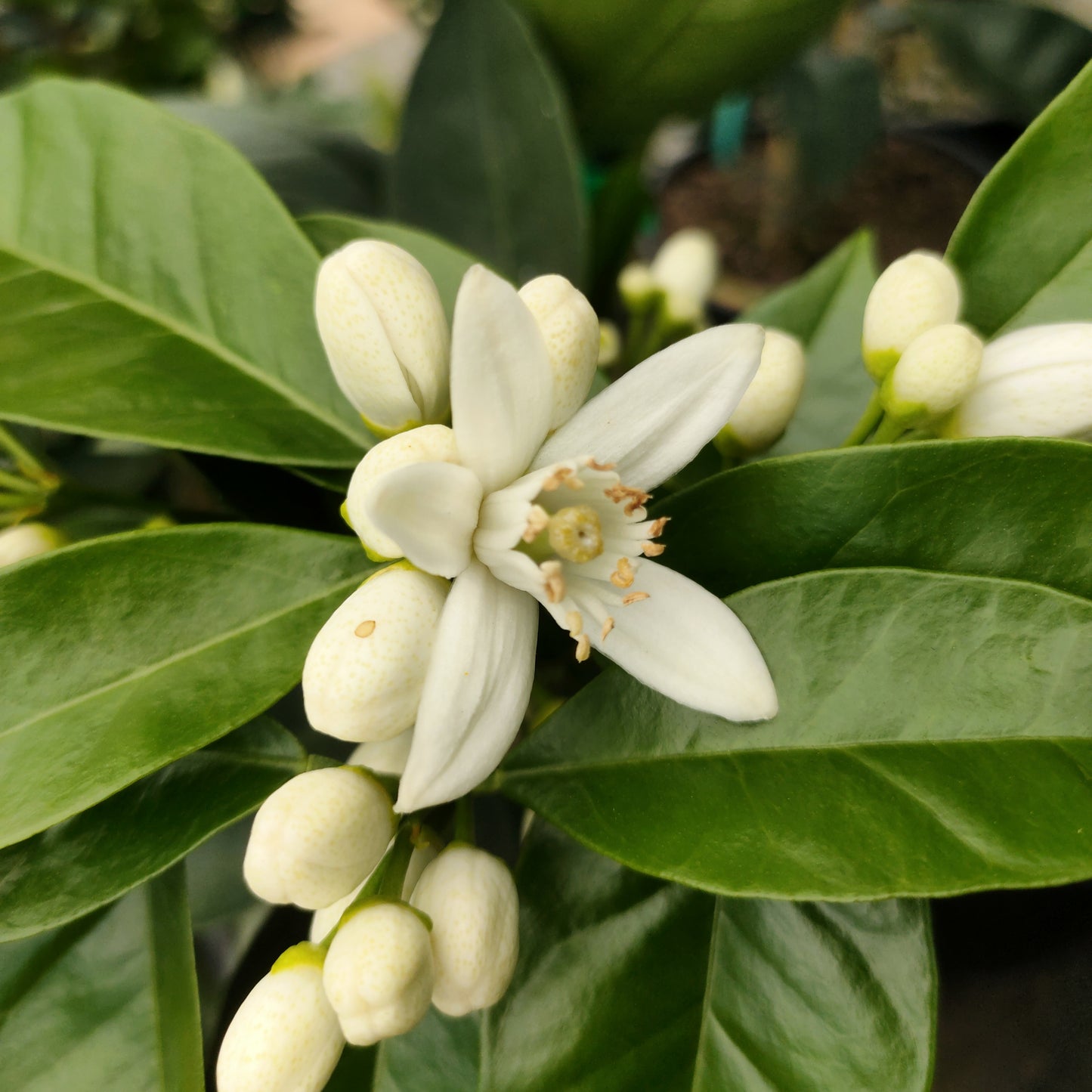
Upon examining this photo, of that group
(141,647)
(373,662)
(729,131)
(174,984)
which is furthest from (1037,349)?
(729,131)

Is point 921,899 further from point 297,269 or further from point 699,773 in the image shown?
point 297,269

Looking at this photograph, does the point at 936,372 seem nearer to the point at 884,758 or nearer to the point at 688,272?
the point at 884,758

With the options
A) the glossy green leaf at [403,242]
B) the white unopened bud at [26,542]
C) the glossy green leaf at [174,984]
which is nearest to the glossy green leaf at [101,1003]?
the glossy green leaf at [174,984]

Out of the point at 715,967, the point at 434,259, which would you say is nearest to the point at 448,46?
the point at 434,259

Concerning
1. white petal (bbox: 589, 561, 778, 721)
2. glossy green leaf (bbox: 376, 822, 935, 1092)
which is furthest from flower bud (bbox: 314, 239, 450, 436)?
glossy green leaf (bbox: 376, 822, 935, 1092)

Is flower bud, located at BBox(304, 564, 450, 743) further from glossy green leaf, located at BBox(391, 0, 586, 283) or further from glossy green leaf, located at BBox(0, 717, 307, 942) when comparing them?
glossy green leaf, located at BBox(391, 0, 586, 283)

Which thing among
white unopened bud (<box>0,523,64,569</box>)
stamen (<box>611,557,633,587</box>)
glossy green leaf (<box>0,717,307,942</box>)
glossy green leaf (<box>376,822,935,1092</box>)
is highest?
stamen (<box>611,557,633,587</box>)
